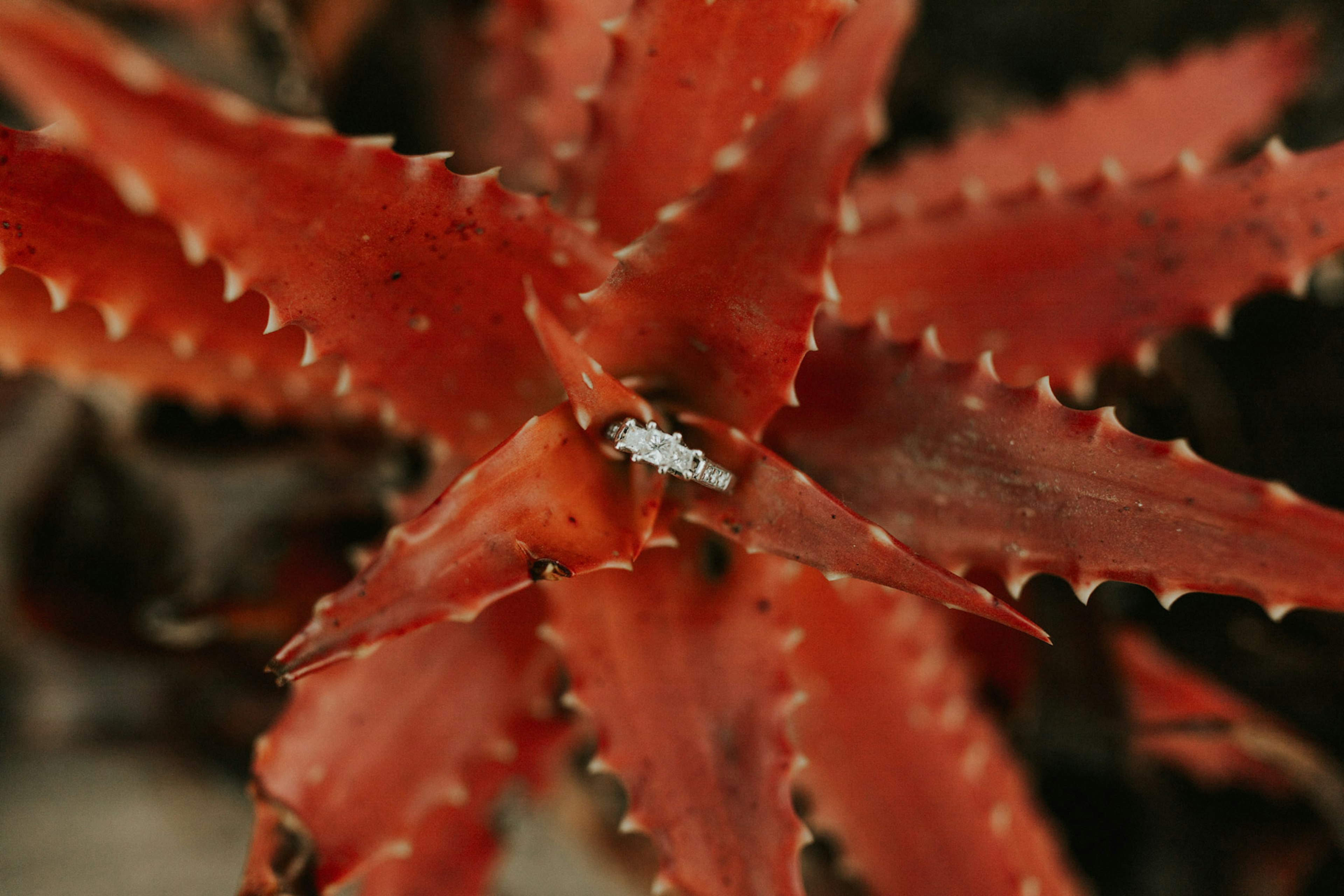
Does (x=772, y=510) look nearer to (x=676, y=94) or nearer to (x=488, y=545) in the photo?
(x=488, y=545)

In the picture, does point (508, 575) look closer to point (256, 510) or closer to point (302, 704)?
point (302, 704)

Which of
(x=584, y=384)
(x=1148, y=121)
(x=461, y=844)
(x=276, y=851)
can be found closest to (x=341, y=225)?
(x=584, y=384)

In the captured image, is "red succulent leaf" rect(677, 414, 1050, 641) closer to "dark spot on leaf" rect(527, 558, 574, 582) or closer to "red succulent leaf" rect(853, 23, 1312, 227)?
"dark spot on leaf" rect(527, 558, 574, 582)

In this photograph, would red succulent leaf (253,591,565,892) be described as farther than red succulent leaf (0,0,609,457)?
Yes

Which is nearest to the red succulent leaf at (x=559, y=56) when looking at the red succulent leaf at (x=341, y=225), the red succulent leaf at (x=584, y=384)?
the red succulent leaf at (x=341, y=225)

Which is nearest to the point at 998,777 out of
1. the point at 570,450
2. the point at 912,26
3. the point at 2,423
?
the point at 570,450

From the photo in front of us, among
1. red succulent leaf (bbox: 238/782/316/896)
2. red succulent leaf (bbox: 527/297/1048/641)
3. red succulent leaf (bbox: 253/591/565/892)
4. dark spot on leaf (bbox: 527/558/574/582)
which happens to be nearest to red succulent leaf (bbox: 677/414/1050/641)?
red succulent leaf (bbox: 527/297/1048/641)
